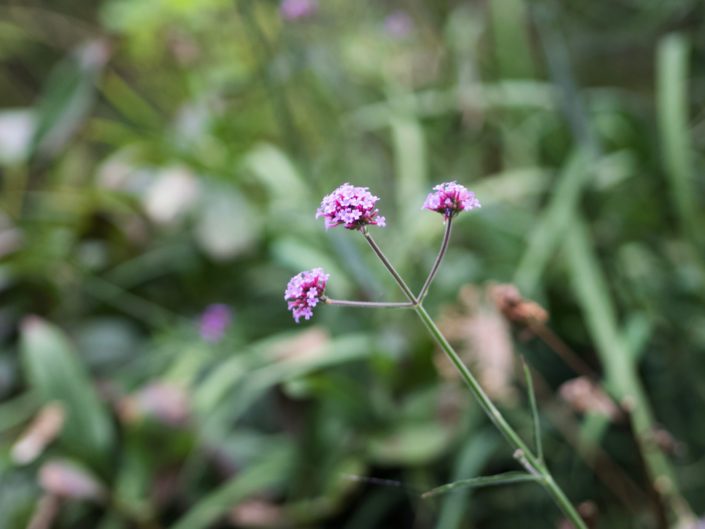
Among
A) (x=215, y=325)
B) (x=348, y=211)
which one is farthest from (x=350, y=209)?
(x=215, y=325)

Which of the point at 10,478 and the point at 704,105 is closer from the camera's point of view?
the point at 10,478

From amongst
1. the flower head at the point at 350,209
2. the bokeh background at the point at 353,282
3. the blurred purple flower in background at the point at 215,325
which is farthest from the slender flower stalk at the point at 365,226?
the blurred purple flower in background at the point at 215,325

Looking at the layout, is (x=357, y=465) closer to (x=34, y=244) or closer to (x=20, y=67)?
(x=34, y=244)

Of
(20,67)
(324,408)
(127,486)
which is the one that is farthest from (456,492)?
(20,67)

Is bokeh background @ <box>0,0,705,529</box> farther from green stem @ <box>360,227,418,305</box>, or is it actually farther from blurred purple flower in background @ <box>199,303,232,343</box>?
green stem @ <box>360,227,418,305</box>

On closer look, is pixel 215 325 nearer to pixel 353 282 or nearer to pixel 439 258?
pixel 353 282

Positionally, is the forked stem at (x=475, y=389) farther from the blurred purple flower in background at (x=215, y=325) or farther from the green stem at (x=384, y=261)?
the blurred purple flower in background at (x=215, y=325)
